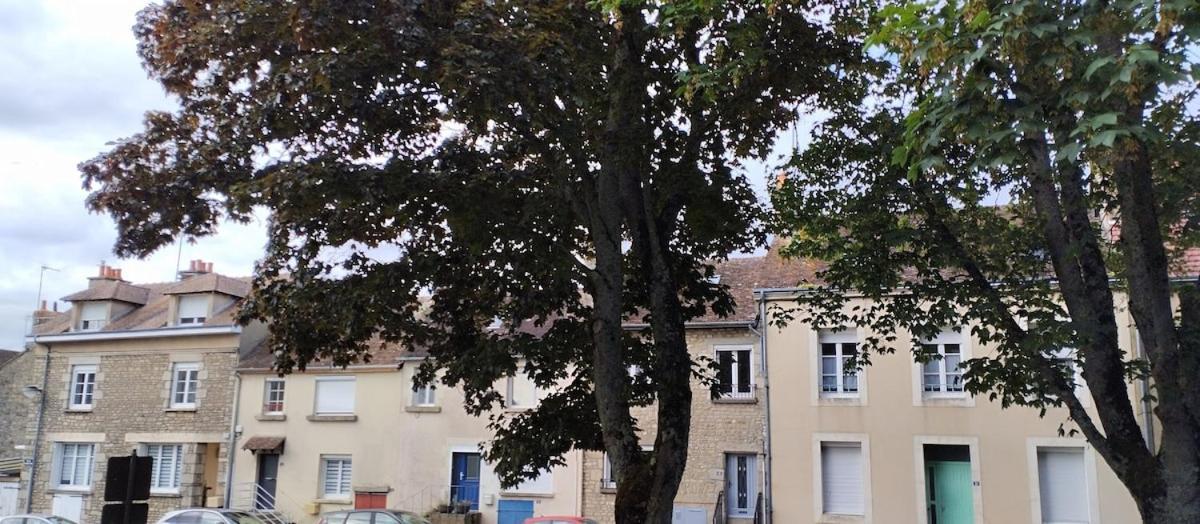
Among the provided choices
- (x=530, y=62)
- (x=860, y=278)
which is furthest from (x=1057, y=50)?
(x=860, y=278)

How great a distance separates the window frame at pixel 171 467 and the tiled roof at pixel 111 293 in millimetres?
5478

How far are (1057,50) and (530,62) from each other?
4.35 m

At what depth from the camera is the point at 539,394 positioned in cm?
2244

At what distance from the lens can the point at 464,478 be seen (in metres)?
23.2

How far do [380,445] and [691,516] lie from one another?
28.5 feet

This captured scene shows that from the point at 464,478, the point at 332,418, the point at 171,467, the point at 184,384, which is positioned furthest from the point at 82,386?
the point at 464,478

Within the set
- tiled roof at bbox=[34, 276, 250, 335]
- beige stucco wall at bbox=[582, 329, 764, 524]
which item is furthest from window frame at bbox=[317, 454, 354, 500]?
beige stucco wall at bbox=[582, 329, 764, 524]

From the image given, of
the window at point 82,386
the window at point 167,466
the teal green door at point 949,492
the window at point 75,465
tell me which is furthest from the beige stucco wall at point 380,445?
the teal green door at point 949,492

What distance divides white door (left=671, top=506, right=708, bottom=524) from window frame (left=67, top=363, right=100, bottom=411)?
1879cm

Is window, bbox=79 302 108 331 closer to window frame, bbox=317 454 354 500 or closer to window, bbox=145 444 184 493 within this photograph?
window, bbox=145 444 184 493

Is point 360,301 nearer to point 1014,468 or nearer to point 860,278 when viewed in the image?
point 860,278

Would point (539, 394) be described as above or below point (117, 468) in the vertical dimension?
above

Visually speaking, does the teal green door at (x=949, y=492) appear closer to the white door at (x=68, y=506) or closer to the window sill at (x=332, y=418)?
the window sill at (x=332, y=418)

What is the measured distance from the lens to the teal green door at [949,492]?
62.2 ft
